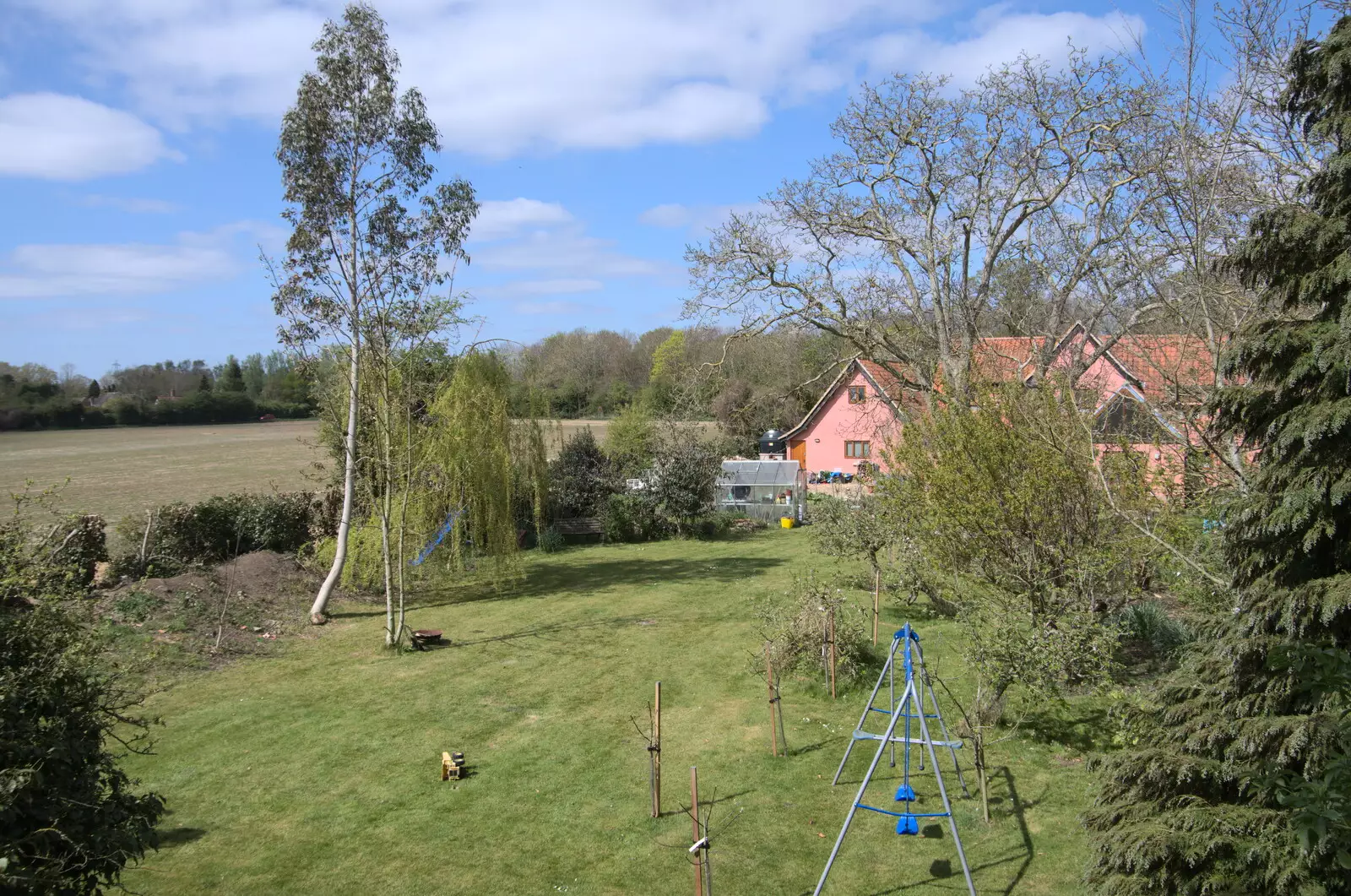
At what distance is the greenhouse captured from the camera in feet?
103

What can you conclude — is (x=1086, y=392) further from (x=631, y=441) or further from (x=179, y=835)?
(x=631, y=441)

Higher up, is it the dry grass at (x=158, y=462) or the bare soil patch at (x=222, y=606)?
the dry grass at (x=158, y=462)

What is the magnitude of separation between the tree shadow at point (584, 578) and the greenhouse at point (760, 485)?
25.2 feet

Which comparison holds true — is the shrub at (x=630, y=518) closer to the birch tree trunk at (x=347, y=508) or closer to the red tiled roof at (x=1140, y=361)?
the birch tree trunk at (x=347, y=508)

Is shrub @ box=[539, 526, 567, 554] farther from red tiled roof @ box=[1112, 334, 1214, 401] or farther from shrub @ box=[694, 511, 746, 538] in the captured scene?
red tiled roof @ box=[1112, 334, 1214, 401]

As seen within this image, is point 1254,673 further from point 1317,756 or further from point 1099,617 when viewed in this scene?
point 1099,617

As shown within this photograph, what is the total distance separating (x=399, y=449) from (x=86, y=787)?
37.3 ft

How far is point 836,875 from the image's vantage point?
301 inches

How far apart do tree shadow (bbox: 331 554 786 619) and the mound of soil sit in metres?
1.22

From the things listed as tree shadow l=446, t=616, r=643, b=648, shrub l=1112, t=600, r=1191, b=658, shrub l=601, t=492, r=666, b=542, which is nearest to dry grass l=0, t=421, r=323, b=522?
shrub l=601, t=492, r=666, b=542

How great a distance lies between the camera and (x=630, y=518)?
1068 inches

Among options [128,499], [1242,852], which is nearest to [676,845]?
[1242,852]

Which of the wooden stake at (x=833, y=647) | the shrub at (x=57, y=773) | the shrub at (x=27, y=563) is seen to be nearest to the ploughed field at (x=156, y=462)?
the wooden stake at (x=833, y=647)

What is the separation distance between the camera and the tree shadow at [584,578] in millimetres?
19781
